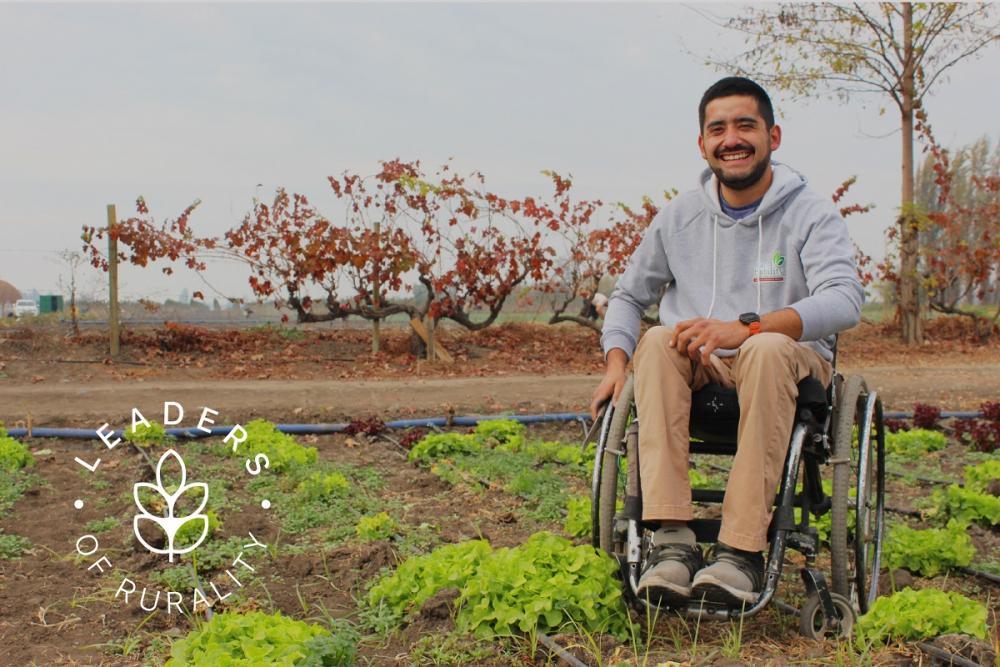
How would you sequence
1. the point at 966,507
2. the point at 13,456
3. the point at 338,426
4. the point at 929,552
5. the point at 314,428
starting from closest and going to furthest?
1. the point at 929,552
2. the point at 966,507
3. the point at 13,456
4. the point at 314,428
5. the point at 338,426

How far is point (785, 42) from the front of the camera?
14055mm

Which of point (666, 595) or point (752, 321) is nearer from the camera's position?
point (666, 595)

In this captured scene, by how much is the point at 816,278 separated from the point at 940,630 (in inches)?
42.7

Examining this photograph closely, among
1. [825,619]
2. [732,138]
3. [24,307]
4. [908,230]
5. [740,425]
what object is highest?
[908,230]

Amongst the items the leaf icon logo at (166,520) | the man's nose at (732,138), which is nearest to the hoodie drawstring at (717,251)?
the man's nose at (732,138)

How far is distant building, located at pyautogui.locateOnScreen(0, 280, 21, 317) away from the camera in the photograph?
42.5 feet

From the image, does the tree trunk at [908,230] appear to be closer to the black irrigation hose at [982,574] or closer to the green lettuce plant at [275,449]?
the green lettuce plant at [275,449]

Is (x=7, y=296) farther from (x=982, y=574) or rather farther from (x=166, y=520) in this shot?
(x=982, y=574)

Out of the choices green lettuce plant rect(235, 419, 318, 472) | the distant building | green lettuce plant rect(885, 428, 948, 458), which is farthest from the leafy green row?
the distant building

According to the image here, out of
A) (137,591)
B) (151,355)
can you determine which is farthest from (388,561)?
(151,355)

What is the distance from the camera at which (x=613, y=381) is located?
10.7ft

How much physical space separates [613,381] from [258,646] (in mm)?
1420

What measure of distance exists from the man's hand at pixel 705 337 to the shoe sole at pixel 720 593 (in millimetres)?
633

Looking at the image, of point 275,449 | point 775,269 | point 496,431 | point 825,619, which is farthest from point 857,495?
point 496,431
